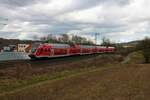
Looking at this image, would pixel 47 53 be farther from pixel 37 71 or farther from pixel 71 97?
pixel 71 97

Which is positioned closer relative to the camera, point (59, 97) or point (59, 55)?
point (59, 97)

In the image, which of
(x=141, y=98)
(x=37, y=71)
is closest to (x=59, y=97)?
(x=141, y=98)

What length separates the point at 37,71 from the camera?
1230 inches

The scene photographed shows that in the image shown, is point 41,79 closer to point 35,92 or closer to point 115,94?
point 35,92

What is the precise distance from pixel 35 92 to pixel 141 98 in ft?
18.8

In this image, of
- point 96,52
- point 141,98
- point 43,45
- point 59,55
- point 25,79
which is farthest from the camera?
point 96,52

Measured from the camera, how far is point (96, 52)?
9188cm

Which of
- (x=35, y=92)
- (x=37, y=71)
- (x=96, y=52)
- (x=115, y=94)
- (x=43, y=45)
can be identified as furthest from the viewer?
(x=96, y=52)

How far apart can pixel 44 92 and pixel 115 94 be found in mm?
3805

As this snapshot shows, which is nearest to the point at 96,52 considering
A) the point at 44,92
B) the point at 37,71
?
the point at 37,71

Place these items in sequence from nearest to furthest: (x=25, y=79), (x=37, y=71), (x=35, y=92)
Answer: (x=35, y=92) → (x=25, y=79) → (x=37, y=71)

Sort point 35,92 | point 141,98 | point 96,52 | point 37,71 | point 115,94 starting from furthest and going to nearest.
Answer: point 96,52
point 37,71
point 35,92
point 115,94
point 141,98

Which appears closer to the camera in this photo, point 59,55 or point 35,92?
point 35,92

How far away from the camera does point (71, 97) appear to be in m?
15.6
